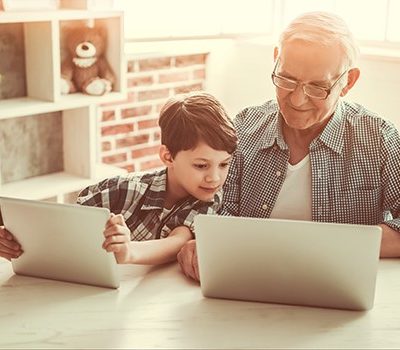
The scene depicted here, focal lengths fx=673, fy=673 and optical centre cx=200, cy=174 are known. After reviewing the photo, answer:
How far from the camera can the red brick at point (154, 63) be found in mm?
3438

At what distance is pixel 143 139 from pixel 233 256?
2320 mm

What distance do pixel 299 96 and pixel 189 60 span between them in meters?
1.96

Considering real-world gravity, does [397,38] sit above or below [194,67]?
above

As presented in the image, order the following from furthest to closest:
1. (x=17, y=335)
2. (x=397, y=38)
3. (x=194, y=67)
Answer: (x=194, y=67) < (x=397, y=38) < (x=17, y=335)

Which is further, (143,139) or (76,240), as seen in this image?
(143,139)

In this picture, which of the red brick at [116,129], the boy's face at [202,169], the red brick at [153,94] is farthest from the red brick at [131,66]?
the boy's face at [202,169]

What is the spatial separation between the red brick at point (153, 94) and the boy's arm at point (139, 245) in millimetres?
1922

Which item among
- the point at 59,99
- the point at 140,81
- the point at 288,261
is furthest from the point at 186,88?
the point at 288,261

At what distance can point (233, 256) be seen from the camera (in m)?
1.31

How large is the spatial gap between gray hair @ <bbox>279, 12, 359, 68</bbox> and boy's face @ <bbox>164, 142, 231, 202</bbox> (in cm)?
38

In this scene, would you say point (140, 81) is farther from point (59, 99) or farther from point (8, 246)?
point (8, 246)

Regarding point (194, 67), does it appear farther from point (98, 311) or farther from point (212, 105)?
point (98, 311)

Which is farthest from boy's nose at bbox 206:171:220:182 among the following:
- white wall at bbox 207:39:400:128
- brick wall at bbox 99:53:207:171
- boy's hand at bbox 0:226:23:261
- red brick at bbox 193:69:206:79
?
red brick at bbox 193:69:206:79

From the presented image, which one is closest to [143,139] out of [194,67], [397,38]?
[194,67]
